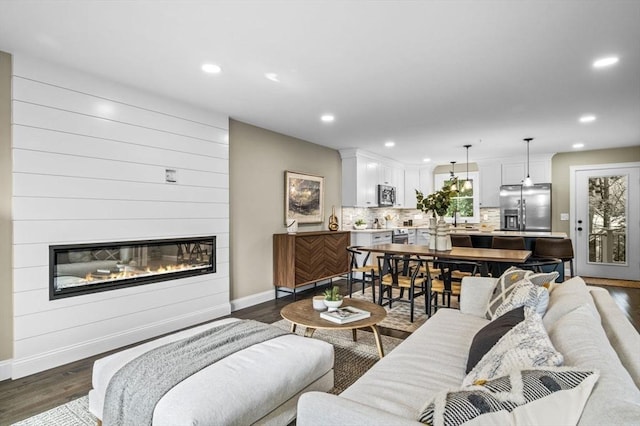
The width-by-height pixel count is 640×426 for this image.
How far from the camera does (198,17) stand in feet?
7.51

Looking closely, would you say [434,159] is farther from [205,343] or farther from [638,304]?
[205,343]

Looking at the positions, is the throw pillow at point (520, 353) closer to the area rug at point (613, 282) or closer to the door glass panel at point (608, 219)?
the area rug at point (613, 282)

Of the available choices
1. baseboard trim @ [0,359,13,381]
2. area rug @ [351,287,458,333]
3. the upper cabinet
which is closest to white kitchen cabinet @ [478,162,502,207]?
the upper cabinet

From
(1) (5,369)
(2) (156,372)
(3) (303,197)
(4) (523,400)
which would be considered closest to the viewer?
(4) (523,400)

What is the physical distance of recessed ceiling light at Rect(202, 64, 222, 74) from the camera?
2996mm

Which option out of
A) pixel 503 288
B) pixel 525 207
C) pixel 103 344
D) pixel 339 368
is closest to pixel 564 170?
pixel 525 207

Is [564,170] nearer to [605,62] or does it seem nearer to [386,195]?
[386,195]

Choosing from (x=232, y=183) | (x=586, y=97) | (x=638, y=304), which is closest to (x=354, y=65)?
(x=232, y=183)

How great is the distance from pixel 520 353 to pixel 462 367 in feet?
2.15

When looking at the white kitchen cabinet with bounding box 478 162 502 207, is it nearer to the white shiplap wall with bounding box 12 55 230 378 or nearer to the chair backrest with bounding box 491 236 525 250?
the chair backrest with bounding box 491 236 525 250

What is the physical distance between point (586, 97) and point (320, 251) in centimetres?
395

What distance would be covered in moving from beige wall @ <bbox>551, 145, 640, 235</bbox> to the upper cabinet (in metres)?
3.49

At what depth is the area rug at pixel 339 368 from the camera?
2191 mm

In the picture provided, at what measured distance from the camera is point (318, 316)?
113 inches
